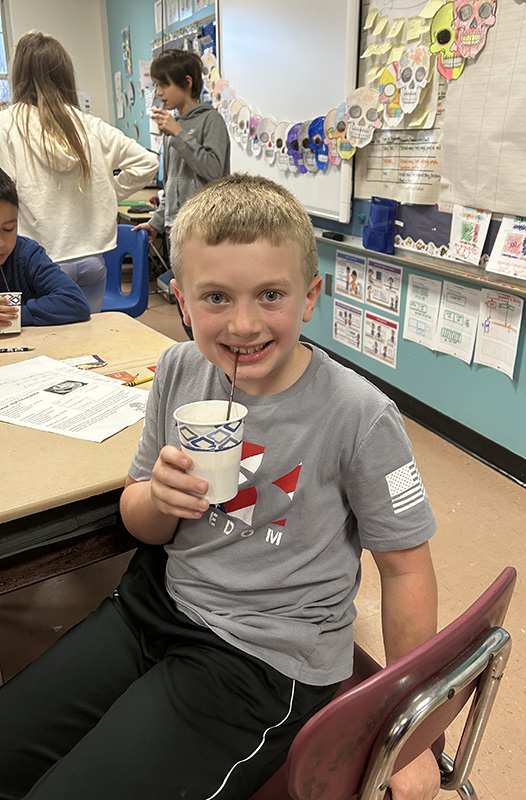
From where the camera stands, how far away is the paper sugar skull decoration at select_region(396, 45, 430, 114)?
93.8 inches

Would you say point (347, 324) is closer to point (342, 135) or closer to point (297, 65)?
point (342, 135)

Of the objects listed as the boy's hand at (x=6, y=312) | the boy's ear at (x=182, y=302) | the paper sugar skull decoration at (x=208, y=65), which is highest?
the paper sugar skull decoration at (x=208, y=65)

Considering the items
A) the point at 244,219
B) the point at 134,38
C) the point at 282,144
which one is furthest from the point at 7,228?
the point at 134,38

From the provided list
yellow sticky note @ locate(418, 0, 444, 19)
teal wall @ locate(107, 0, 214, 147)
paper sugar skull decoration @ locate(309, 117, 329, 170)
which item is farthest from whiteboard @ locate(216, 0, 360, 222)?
teal wall @ locate(107, 0, 214, 147)

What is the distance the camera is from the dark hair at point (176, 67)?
2.96m

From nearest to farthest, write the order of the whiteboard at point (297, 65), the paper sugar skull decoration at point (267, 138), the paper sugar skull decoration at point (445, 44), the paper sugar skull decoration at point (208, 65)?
the paper sugar skull decoration at point (445, 44)
the whiteboard at point (297, 65)
the paper sugar skull decoration at point (267, 138)
the paper sugar skull decoration at point (208, 65)

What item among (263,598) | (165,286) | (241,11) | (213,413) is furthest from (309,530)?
(165,286)

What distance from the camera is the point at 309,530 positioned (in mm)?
859

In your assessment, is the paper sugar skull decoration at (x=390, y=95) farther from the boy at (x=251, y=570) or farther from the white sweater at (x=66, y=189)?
the boy at (x=251, y=570)

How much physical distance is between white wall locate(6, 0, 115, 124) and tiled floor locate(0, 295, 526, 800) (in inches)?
242

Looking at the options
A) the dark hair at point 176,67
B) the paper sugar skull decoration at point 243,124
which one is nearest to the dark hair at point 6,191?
the dark hair at point 176,67

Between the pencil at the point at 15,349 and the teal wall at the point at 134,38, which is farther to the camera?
the teal wall at the point at 134,38

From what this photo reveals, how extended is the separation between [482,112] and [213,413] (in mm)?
1970

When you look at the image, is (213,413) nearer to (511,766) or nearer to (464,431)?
(511,766)
